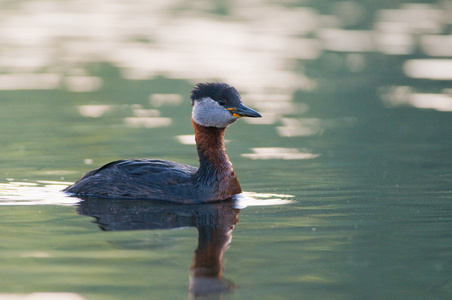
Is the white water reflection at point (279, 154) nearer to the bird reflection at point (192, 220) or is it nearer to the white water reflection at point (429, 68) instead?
the bird reflection at point (192, 220)

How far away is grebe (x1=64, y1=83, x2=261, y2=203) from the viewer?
1285 cm

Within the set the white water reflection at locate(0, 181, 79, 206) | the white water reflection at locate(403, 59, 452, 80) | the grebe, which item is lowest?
the white water reflection at locate(0, 181, 79, 206)

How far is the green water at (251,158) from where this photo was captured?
9273mm

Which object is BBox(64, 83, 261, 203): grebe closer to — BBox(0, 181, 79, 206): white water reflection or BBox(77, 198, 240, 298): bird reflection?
BBox(77, 198, 240, 298): bird reflection

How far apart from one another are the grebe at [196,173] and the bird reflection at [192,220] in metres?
0.18

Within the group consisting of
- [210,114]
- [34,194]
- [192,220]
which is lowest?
[192,220]

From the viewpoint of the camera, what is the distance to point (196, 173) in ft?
42.9

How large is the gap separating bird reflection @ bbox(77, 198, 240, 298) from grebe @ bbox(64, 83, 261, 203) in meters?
0.18

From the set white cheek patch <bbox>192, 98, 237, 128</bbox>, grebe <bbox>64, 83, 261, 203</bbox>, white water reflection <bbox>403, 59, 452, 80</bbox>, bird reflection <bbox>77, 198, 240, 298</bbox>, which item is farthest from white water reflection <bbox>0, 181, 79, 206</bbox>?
white water reflection <bbox>403, 59, 452, 80</bbox>

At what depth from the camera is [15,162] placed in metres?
15.2

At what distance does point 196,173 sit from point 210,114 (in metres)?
0.88

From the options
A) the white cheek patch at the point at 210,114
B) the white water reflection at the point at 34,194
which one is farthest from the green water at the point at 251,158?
the white cheek patch at the point at 210,114

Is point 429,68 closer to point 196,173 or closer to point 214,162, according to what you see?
point 214,162

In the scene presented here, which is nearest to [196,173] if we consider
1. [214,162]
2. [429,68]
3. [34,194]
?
[214,162]
